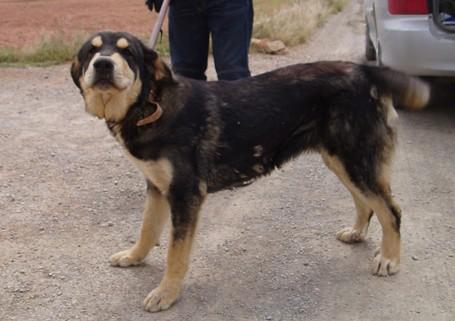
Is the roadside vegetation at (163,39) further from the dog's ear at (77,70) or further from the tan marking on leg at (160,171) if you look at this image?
the tan marking on leg at (160,171)

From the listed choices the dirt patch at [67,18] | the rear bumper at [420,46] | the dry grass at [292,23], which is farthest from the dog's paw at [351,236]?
the dirt patch at [67,18]

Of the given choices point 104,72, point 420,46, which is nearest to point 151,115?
point 104,72

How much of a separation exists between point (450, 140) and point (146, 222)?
11.3 feet

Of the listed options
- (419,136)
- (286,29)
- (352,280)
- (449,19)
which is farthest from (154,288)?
(286,29)

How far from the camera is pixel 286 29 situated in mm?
12414

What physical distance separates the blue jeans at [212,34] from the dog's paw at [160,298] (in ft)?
6.68

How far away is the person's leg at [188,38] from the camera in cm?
500

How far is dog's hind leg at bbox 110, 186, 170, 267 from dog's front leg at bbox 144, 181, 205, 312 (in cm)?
44

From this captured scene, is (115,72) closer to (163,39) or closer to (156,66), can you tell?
(156,66)

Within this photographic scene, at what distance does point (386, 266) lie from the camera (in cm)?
390

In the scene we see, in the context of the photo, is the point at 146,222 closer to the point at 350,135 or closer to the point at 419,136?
the point at 350,135

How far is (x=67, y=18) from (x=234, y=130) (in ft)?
59.9

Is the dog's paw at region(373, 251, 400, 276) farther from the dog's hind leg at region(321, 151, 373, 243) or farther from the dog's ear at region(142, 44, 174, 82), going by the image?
the dog's ear at region(142, 44, 174, 82)

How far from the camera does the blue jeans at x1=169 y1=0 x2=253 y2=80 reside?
4.92m
